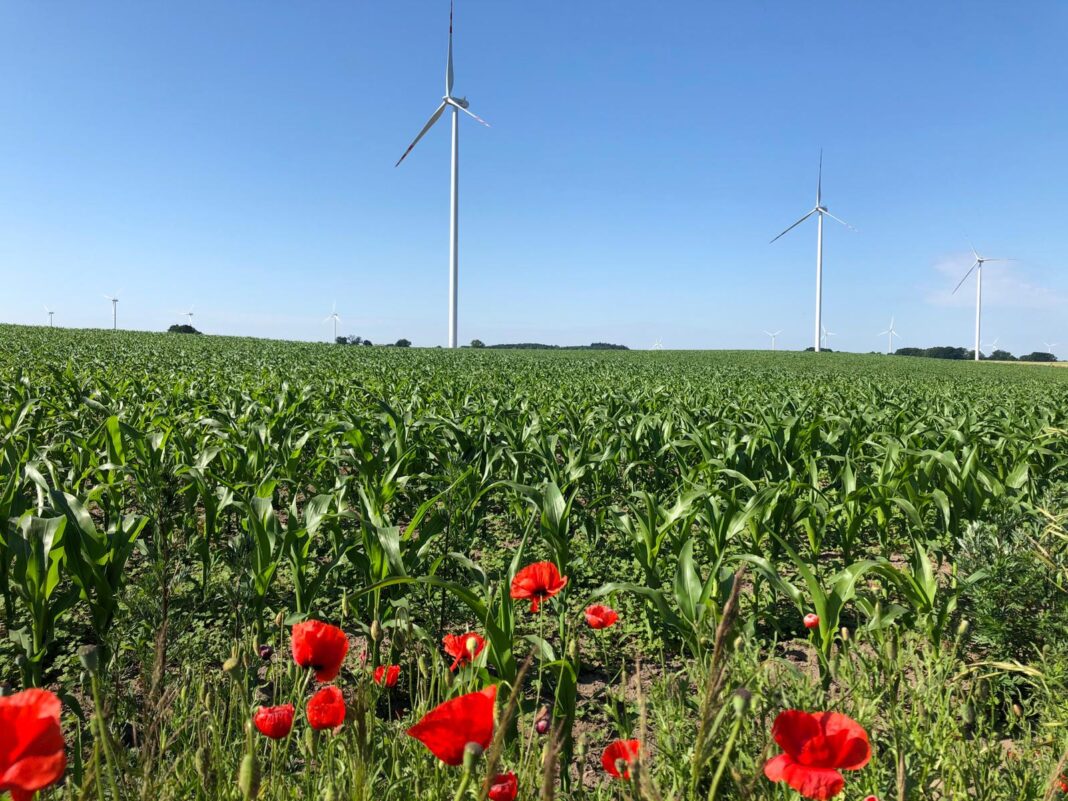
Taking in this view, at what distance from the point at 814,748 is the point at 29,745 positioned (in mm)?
1148

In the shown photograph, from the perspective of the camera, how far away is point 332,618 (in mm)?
3518

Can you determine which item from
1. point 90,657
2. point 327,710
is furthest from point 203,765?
point 90,657

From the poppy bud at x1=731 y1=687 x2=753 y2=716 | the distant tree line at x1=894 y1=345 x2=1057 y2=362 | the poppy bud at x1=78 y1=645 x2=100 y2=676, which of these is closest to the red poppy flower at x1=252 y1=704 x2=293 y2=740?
the poppy bud at x1=78 y1=645 x2=100 y2=676

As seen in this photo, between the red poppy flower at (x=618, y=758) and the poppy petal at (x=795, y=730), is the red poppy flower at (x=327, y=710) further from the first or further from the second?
the poppy petal at (x=795, y=730)

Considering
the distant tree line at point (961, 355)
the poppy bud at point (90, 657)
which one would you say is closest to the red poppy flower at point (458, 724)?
the poppy bud at point (90, 657)

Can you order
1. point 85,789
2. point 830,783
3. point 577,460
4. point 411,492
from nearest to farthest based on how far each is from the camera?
point 85,789 → point 830,783 → point 577,460 → point 411,492

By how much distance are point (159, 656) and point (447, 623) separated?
2471 mm

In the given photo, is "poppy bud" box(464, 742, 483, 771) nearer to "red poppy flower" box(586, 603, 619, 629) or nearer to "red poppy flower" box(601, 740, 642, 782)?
"red poppy flower" box(601, 740, 642, 782)

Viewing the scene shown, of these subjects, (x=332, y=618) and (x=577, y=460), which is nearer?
(x=332, y=618)

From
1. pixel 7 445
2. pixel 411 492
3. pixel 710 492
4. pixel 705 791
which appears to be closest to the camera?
pixel 705 791

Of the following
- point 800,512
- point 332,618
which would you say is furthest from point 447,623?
point 800,512

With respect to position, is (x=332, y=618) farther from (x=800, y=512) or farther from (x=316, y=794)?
(x=800, y=512)

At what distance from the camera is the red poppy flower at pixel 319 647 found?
58.9 inches

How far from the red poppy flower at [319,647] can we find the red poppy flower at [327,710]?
0.05 meters
